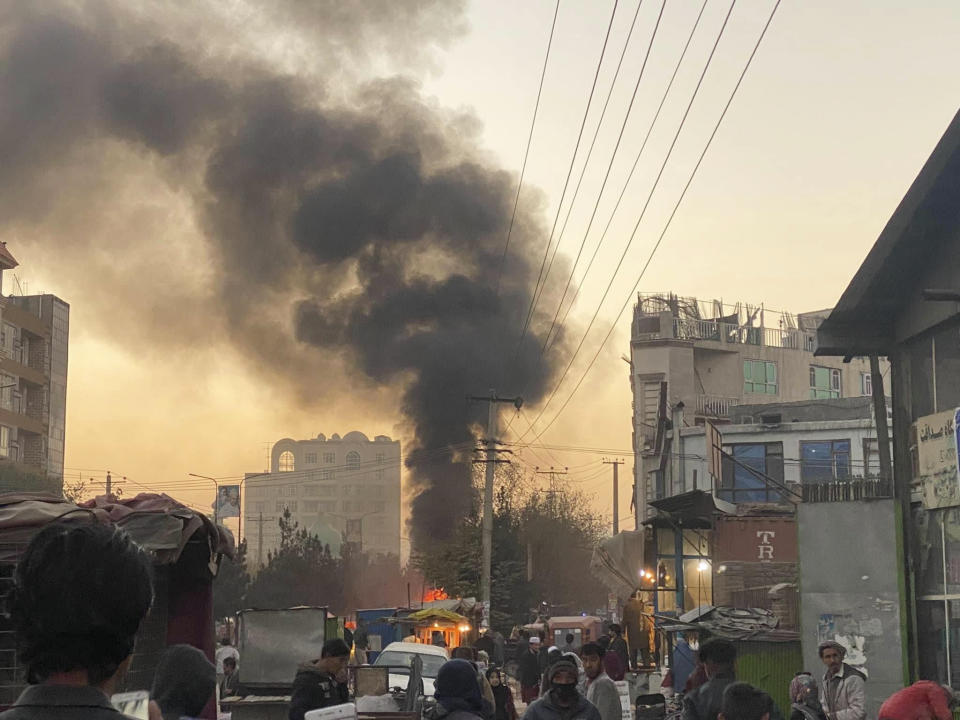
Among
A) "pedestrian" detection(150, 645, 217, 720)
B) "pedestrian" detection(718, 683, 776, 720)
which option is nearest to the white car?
"pedestrian" detection(718, 683, 776, 720)

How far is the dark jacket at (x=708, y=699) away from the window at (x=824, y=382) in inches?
2334

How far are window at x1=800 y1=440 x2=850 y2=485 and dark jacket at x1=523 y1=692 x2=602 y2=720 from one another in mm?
39119

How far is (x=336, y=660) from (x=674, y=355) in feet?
175

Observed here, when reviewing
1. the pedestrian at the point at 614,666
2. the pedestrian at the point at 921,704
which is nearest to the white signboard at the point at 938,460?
the pedestrian at the point at 614,666

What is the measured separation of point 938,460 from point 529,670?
1077cm

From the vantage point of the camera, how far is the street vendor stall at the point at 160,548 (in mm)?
8102

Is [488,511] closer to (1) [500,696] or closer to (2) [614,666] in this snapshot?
(2) [614,666]

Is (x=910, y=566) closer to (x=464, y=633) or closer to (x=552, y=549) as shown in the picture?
(x=464, y=633)

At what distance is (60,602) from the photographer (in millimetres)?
2156

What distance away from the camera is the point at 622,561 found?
101 feet

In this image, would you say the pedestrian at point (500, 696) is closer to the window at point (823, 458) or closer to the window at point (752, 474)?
the window at point (752, 474)

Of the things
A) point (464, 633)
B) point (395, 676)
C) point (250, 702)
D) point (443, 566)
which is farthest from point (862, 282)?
point (443, 566)

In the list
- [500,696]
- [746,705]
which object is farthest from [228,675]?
[746,705]

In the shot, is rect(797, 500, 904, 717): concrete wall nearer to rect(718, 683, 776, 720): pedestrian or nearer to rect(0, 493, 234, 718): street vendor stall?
rect(0, 493, 234, 718): street vendor stall
